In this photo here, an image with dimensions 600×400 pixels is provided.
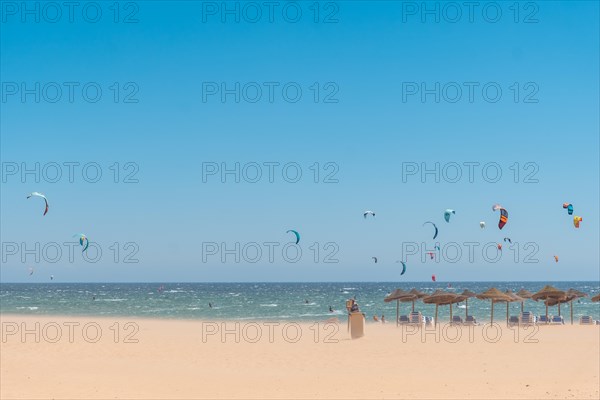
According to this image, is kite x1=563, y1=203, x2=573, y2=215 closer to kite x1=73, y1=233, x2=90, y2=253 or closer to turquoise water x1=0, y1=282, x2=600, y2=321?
turquoise water x1=0, y1=282, x2=600, y2=321

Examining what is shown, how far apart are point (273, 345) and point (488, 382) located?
897cm

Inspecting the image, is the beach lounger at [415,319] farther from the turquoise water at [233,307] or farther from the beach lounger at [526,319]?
the turquoise water at [233,307]

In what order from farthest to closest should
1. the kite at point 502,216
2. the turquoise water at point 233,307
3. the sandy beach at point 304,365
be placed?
the turquoise water at point 233,307
the kite at point 502,216
the sandy beach at point 304,365

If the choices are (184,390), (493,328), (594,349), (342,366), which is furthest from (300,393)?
(493,328)

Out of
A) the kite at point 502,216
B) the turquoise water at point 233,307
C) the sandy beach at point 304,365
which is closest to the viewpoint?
the sandy beach at point 304,365

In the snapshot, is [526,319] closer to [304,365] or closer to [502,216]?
[502,216]

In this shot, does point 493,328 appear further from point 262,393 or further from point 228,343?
point 262,393

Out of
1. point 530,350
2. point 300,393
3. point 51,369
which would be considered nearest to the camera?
point 300,393

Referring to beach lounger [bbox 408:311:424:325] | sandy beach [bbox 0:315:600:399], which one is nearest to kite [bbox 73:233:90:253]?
sandy beach [bbox 0:315:600:399]

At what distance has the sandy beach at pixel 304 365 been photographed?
1371 centimetres

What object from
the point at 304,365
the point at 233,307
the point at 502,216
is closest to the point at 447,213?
the point at 502,216

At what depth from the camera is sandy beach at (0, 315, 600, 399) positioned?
1371 centimetres

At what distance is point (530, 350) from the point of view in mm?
20359

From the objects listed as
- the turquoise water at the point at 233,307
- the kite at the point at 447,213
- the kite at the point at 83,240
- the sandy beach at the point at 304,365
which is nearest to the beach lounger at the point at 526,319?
the sandy beach at the point at 304,365
